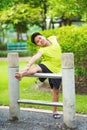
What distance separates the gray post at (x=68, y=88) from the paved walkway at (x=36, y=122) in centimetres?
18

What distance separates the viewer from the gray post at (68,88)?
23.6ft

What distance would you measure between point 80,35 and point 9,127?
4.24 metres

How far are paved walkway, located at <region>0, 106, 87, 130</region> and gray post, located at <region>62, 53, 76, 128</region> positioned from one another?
0.18 metres

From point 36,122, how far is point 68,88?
3.36 feet

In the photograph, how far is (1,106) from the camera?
952 cm

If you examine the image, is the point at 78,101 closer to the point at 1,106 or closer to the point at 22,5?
the point at 1,106

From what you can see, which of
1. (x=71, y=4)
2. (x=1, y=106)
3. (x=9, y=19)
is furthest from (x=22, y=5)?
(x=1, y=106)

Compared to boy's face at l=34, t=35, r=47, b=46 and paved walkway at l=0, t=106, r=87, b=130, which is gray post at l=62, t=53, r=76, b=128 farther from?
boy's face at l=34, t=35, r=47, b=46

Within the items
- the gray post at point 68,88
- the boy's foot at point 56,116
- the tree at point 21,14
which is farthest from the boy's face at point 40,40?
the tree at point 21,14

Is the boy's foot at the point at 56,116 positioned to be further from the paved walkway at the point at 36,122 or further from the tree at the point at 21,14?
the tree at the point at 21,14

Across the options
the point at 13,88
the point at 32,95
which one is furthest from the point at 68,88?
the point at 32,95

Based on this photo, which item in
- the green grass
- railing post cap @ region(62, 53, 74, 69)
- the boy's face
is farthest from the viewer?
the green grass

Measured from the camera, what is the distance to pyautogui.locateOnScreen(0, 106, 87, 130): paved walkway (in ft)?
24.6

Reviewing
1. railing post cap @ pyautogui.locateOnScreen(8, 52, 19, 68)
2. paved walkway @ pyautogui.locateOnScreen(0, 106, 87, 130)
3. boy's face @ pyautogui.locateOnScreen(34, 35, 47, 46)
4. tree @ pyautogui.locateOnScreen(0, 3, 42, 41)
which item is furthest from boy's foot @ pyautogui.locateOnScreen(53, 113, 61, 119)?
tree @ pyautogui.locateOnScreen(0, 3, 42, 41)
